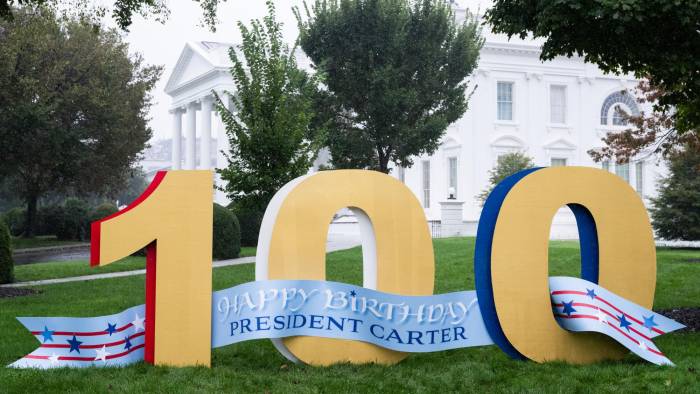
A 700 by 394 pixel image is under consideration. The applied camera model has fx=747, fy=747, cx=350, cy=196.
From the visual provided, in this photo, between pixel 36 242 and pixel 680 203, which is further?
pixel 36 242

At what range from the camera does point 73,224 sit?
127ft

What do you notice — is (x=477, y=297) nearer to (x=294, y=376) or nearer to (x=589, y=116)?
(x=294, y=376)

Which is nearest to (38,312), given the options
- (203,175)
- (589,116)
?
(203,175)

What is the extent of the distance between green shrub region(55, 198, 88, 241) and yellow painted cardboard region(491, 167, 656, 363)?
1382 inches

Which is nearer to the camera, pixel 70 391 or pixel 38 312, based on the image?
pixel 70 391

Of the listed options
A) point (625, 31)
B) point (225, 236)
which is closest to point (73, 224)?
point (225, 236)

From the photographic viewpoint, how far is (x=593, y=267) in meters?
7.87

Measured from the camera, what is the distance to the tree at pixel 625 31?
7.91 meters

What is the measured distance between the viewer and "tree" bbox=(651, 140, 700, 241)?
92.5 ft

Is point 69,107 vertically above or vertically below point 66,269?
above

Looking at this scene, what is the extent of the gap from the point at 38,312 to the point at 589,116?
43.3 metres

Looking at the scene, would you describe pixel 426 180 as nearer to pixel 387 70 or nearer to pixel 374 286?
pixel 387 70

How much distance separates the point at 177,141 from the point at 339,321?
180ft

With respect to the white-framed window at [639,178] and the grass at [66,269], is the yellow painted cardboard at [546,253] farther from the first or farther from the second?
the white-framed window at [639,178]
